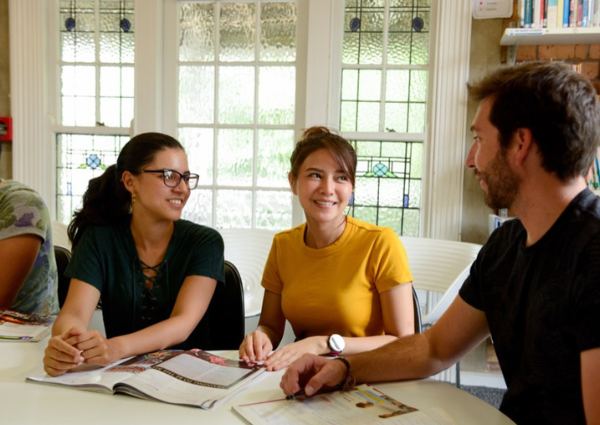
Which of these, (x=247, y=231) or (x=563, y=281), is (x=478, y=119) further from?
(x=247, y=231)

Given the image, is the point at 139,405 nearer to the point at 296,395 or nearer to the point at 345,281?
the point at 296,395

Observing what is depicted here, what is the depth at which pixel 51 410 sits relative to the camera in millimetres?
1059

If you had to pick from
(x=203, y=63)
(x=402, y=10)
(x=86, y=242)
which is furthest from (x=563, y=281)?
(x=203, y=63)

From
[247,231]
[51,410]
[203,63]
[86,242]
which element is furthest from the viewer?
[203,63]

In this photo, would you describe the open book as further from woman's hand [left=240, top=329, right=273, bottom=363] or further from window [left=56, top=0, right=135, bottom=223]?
window [left=56, top=0, right=135, bottom=223]

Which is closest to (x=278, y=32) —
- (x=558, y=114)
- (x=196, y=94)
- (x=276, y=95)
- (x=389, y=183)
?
(x=276, y=95)

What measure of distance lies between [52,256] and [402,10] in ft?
8.44

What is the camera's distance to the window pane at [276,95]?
3707 millimetres

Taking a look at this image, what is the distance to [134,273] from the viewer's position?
1.75m

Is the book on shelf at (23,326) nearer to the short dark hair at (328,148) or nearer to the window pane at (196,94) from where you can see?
the short dark hair at (328,148)

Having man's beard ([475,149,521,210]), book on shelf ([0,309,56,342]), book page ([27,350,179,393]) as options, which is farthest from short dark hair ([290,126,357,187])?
book on shelf ([0,309,56,342])

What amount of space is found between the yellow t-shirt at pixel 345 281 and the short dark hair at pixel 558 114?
27.0 inches

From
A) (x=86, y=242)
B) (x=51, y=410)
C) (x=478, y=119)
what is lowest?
(x=51, y=410)

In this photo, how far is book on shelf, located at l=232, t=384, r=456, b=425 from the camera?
A: 102 centimetres
